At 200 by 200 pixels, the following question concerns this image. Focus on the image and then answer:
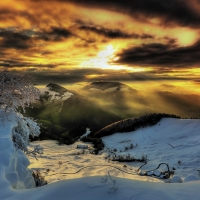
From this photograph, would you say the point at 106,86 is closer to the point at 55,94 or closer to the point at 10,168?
the point at 55,94

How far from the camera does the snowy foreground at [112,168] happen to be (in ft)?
10.7

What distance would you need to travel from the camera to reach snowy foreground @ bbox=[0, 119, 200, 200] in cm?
326

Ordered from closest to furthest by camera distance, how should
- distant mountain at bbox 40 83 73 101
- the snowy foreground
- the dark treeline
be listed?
the snowy foreground < the dark treeline < distant mountain at bbox 40 83 73 101

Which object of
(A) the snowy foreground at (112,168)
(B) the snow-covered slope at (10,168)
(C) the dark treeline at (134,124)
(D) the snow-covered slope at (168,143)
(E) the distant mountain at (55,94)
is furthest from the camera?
(E) the distant mountain at (55,94)

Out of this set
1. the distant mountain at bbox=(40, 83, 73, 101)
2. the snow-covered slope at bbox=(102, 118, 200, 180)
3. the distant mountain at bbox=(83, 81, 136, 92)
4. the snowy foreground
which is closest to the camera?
the snowy foreground

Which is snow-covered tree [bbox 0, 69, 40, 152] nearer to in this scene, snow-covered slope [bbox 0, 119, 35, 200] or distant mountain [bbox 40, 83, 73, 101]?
snow-covered slope [bbox 0, 119, 35, 200]

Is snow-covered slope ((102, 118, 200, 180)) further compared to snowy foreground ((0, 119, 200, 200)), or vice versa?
snow-covered slope ((102, 118, 200, 180))

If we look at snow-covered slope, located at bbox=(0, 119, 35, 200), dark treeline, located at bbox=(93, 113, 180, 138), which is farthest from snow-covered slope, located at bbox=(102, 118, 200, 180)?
snow-covered slope, located at bbox=(0, 119, 35, 200)

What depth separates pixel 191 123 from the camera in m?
13.6

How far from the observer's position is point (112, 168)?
8.19m

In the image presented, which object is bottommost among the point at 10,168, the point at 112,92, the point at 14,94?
the point at 112,92

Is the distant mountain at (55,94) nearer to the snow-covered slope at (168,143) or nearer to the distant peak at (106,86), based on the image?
the distant peak at (106,86)

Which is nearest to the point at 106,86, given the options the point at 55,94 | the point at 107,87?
the point at 107,87

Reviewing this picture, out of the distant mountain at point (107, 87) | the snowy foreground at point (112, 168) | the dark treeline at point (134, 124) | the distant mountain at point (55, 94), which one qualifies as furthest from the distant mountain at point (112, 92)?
the snowy foreground at point (112, 168)
